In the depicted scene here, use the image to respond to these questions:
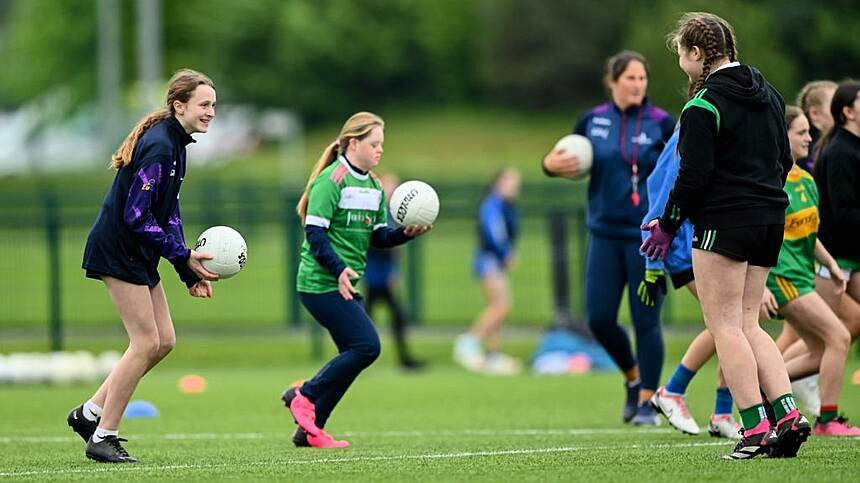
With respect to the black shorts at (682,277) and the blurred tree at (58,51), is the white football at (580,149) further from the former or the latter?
the blurred tree at (58,51)

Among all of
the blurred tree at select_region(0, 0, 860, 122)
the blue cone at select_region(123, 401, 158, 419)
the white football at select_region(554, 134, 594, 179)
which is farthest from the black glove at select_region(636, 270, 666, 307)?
the blurred tree at select_region(0, 0, 860, 122)

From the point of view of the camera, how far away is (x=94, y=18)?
64188 mm

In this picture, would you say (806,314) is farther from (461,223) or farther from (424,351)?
(461,223)

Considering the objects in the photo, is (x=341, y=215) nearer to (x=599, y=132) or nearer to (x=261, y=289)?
(x=599, y=132)

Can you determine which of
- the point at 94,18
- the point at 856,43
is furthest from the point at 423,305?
the point at 94,18

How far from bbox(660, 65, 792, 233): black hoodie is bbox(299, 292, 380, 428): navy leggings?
7.84 ft

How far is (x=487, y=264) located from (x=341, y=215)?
8.72 metres

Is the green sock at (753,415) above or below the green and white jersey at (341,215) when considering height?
below

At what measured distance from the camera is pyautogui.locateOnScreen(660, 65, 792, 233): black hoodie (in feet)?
22.7

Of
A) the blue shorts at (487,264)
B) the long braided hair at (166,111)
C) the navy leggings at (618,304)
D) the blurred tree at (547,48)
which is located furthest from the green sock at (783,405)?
the blurred tree at (547,48)

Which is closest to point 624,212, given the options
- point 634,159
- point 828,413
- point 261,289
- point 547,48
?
point 634,159

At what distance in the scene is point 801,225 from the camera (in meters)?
8.66

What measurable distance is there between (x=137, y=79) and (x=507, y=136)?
54.2 ft

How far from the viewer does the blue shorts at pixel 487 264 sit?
17328mm
